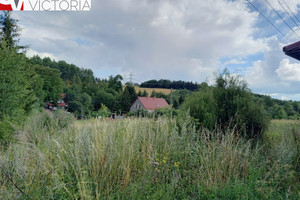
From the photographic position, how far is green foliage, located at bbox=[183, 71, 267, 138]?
521 centimetres

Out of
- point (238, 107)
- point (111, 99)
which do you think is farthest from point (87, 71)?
point (238, 107)

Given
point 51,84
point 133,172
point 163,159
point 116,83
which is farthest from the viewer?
point 116,83

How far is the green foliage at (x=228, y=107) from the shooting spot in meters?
5.21

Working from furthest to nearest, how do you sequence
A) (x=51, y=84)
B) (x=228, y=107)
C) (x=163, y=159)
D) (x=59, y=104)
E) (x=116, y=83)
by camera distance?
(x=116, y=83) → (x=59, y=104) → (x=51, y=84) → (x=228, y=107) → (x=163, y=159)

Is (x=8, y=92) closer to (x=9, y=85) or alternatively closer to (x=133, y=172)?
(x=9, y=85)

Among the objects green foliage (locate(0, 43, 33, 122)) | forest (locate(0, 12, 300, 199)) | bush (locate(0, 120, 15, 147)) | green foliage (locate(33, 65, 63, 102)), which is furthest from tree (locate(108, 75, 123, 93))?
forest (locate(0, 12, 300, 199))

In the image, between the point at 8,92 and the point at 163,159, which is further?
the point at 8,92

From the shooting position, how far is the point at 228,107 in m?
5.55

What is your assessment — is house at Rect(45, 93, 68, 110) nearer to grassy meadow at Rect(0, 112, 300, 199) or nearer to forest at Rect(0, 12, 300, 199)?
forest at Rect(0, 12, 300, 199)

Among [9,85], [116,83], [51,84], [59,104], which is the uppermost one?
[116,83]

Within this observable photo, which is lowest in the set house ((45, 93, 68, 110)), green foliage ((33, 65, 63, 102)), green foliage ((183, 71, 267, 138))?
house ((45, 93, 68, 110))

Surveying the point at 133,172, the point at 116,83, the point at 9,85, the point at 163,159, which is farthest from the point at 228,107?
the point at 116,83

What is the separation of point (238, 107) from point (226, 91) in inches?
27.5

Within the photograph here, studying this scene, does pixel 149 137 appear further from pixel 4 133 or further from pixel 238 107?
pixel 4 133
